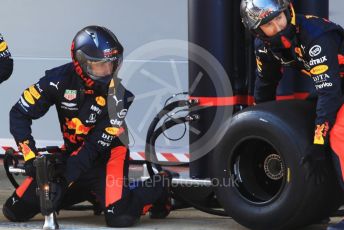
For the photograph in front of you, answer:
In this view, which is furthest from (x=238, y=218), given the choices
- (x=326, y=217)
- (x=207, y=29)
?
(x=207, y=29)

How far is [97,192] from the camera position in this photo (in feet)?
20.6

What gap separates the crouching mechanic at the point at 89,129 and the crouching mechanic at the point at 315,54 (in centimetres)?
105

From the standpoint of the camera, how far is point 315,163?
18.0 ft

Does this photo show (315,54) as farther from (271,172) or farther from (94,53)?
(94,53)

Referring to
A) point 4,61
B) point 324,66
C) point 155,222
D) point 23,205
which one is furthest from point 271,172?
point 4,61

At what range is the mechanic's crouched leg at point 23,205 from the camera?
248 inches

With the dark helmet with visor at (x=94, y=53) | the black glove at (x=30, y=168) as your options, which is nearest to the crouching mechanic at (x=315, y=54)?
the dark helmet with visor at (x=94, y=53)

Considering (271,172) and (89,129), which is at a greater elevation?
(89,129)

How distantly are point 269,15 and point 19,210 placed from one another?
2169 mm

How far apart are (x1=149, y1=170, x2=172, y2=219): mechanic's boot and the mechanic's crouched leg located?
814 mm

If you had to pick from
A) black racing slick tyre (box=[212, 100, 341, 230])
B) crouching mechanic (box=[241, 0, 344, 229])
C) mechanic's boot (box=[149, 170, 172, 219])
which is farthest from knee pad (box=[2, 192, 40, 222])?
crouching mechanic (box=[241, 0, 344, 229])

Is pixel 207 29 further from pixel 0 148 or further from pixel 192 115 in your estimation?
pixel 0 148

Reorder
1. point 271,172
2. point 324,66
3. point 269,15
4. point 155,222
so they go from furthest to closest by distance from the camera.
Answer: point 155,222 < point 271,172 < point 269,15 < point 324,66

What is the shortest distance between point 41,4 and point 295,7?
143 inches
